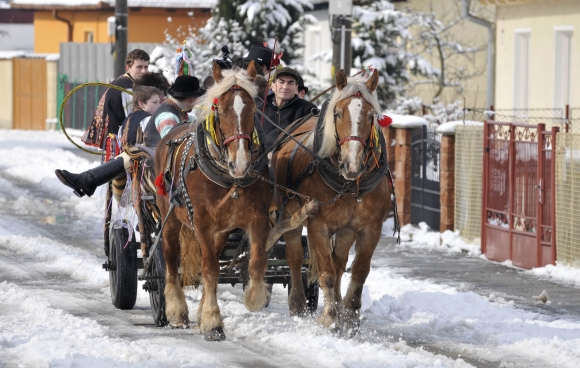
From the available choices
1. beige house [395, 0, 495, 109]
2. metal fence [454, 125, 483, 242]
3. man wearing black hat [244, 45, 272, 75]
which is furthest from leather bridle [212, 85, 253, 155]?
beige house [395, 0, 495, 109]

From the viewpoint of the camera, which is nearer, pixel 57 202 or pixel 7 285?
pixel 7 285

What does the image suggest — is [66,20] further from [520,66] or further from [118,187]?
[118,187]

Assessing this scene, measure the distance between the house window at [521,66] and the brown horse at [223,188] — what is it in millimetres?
12441

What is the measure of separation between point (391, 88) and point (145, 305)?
1337 centimetres

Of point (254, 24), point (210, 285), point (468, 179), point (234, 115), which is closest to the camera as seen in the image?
point (234, 115)

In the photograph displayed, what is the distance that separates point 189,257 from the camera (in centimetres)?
907

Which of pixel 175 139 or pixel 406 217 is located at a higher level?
pixel 175 139

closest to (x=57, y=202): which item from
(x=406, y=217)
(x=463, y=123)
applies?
(x=406, y=217)

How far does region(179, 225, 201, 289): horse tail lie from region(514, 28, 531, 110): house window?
1191 cm

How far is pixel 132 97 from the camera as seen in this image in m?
10.6

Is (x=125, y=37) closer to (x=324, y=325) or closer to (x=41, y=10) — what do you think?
(x=324, y=325)

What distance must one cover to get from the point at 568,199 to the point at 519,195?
1060 millimetres

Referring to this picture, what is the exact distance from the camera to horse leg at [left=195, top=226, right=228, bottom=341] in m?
8.17

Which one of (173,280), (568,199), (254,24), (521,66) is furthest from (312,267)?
(254,24)
